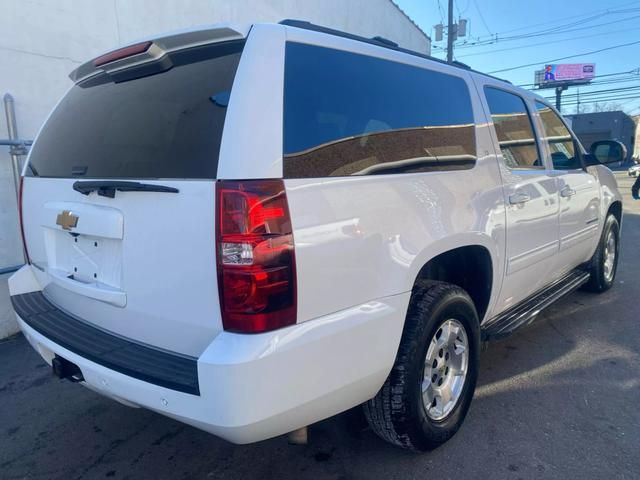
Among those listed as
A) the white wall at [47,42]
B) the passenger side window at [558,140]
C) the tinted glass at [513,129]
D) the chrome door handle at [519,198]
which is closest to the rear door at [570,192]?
the passenger side window at [558,140]

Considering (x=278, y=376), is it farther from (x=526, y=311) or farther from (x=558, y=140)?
(x=558, y=140)

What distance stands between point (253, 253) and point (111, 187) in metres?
0.74

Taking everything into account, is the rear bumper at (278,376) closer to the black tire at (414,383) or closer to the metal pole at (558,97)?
the black tire at (414,383)

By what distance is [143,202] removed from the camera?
1.86m

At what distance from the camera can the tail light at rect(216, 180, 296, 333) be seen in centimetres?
164

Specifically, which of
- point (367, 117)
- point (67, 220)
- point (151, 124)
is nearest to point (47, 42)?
point (67, 220)

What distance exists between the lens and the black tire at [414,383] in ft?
7.32

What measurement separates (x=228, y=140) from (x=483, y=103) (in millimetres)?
2011

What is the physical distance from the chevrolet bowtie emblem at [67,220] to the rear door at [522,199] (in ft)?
7.98

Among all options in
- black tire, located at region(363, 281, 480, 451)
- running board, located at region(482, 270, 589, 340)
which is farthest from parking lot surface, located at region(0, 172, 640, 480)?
running board, located at region(482, 270, 589, 340)

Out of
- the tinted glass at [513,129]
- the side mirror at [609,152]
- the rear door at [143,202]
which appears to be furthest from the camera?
the side mirror at [609,152]

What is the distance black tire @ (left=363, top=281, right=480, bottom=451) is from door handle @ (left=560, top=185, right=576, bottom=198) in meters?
1.74

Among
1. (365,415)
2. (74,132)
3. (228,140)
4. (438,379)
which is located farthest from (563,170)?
(74,132)

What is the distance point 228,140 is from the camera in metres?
1.67
